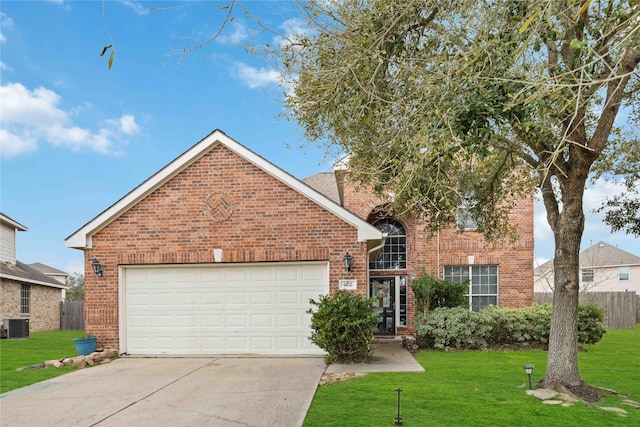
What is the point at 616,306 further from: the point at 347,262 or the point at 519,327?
the point at 347,262

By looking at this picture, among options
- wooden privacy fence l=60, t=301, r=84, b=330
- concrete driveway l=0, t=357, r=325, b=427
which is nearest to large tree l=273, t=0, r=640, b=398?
concrete driveway l=0, t=357, r=325, b=427

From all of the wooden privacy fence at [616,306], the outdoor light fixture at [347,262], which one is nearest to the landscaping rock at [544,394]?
the outdoor light fixture at [347,262]

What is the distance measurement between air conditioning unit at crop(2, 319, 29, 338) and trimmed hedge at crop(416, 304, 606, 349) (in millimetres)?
16550

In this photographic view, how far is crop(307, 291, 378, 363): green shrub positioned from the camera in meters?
9.91

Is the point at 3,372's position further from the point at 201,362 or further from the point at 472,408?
the point at 472,408

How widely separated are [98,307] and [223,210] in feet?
12.6

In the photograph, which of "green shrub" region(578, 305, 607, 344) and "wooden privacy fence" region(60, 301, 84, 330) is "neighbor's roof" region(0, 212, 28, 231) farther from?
"green shrub" region(578, 305, 607, 344)

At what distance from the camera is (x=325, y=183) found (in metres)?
21.7

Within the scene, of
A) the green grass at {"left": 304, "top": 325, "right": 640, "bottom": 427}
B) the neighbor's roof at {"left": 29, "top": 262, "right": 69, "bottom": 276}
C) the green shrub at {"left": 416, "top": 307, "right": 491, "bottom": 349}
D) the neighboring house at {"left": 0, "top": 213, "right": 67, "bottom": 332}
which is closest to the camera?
the green grass at {"left": 304, "top": 325, "right": 640, "bottom": 427}

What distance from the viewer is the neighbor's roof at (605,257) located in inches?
1299

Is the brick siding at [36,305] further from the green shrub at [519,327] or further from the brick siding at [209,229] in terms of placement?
the green shrub at [519,327]

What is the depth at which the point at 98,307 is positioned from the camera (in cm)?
1154

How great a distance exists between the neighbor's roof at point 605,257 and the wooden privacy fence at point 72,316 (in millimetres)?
29049

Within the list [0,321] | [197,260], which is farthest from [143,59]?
[0,321]
